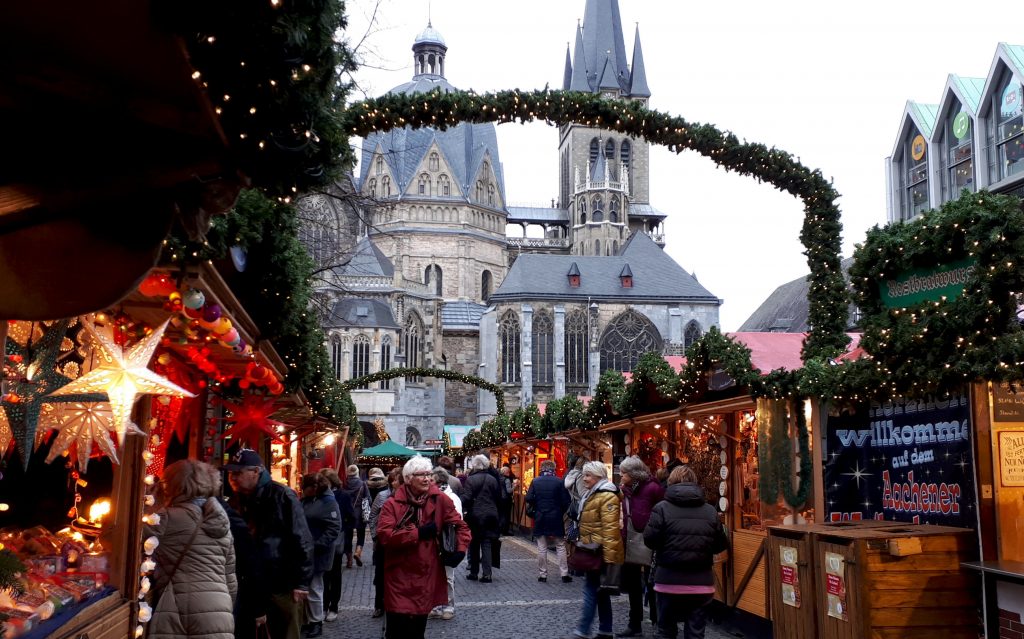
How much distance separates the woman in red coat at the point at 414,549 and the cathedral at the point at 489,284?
43822mm

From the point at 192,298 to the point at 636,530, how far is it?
18.1 ft

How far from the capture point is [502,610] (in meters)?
10.3

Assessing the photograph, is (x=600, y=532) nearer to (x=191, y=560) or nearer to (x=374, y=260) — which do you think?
(x=191, y=560)

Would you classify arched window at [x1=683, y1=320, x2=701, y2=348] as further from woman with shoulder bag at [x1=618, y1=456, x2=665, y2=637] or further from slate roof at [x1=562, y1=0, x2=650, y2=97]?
woman with shoulder bag at [x1=618, y1=456, x2=665, y2=637]

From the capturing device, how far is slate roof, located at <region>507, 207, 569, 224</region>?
82938 mm

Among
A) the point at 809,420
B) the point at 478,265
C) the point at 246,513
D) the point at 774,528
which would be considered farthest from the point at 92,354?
the point at 478,265

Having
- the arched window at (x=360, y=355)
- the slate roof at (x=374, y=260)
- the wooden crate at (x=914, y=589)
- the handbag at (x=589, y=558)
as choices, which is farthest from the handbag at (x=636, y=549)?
the slate roof at (x=374, y=260)

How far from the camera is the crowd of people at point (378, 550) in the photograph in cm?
496

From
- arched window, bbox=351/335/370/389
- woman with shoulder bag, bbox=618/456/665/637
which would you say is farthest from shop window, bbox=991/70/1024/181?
arched window, bbox=351/335/370/389

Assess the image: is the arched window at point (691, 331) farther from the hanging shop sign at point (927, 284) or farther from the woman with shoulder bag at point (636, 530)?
the hanging shop sign at point (927, 284)

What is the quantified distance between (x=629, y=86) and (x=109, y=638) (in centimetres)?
8028

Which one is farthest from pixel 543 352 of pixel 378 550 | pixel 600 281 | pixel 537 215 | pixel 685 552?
pixel 685 552

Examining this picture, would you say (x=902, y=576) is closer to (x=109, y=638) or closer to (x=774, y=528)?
(x=774, y=528)

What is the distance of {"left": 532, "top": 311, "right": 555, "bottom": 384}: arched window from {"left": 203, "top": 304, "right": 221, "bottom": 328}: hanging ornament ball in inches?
2154
